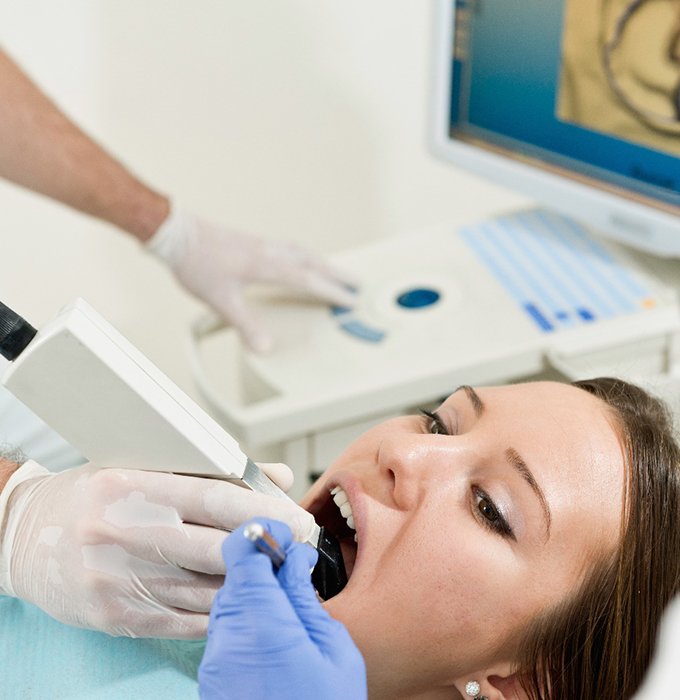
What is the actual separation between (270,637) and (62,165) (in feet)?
3.43

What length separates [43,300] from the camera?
4.62ft

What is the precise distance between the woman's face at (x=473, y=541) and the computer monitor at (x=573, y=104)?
694mm

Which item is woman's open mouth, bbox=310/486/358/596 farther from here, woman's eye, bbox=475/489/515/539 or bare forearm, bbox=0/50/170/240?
bare forearm, bbox=0/50/170/240

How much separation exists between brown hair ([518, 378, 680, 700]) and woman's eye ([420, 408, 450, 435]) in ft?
0.72

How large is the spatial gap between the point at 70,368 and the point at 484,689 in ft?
1.83

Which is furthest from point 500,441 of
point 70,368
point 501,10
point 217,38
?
point 217,38

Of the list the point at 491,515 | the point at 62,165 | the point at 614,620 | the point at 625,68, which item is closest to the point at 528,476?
the point at 491,515

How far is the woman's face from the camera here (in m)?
1.08

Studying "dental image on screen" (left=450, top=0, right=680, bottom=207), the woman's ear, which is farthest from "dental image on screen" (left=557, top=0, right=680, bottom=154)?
the woman's ear

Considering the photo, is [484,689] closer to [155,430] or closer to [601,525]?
[601,525]

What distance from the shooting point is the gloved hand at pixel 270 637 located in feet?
2.82

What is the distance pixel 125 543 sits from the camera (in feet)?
3.25

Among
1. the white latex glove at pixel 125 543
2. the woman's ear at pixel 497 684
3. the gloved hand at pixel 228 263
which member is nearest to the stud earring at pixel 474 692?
the woman's ear at pixel 497 684

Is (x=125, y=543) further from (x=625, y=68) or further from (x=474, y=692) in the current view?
(x=625, y=68)
